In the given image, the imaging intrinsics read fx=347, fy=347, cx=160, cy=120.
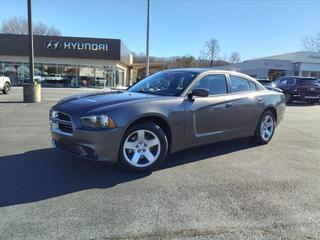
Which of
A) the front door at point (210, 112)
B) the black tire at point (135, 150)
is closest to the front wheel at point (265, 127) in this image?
the front door at point (210, 112)

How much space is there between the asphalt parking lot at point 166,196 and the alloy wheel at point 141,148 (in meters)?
0.22

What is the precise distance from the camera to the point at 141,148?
5258mm

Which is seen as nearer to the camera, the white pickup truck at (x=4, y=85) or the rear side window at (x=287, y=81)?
the rear side window at (x=287, y=81)

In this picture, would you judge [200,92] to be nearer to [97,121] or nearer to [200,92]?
[200,92]

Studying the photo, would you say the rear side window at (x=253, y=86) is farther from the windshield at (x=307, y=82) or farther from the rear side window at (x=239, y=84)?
the windshield at (x=307, y=82)

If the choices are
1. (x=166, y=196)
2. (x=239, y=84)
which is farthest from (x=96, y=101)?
(x=239, y=84)

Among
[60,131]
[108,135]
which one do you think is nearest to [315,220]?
[108,135]

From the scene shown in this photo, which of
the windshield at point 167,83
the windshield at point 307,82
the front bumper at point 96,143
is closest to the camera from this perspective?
the front bumper at point 96,143

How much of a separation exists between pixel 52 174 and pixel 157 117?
1.77 meters

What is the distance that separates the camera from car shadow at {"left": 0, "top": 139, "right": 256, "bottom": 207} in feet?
14.3

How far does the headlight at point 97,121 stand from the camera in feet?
15.7

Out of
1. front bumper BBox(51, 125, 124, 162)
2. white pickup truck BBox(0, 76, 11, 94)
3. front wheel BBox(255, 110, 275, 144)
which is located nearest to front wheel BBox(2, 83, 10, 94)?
white pickup truck BBox(0, 76, 11, 94)

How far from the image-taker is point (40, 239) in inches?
126

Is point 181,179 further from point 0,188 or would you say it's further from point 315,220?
point 0,188
